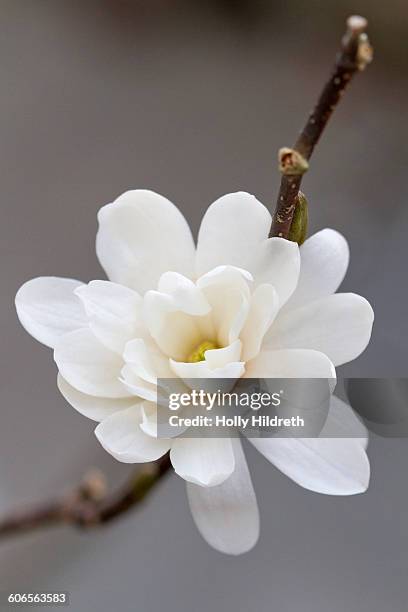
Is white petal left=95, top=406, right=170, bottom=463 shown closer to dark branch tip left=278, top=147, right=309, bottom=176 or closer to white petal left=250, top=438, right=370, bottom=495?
white petal left=250, top=438, right=370, bottom=495

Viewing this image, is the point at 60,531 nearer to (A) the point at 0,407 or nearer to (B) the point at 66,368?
(A) the point at 0,407

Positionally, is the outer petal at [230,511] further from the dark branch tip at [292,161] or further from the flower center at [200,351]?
the dark branch tip at [292,161]

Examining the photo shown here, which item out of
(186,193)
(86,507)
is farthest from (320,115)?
(186,193)

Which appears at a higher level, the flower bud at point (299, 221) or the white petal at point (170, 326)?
the flower bud at point (299, 221)

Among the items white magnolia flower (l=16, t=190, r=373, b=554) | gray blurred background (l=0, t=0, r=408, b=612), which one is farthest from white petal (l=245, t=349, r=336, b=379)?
gray blurred background (l=0, t=0, r=408, b=612)

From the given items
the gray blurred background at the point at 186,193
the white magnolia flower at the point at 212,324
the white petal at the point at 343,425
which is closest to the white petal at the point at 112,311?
the white magnolia flower at the point at 212,324

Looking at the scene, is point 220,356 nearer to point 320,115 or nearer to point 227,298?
point 227,298

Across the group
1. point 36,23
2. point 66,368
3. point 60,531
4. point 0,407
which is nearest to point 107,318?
point 66,368

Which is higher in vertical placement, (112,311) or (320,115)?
(320,115)
